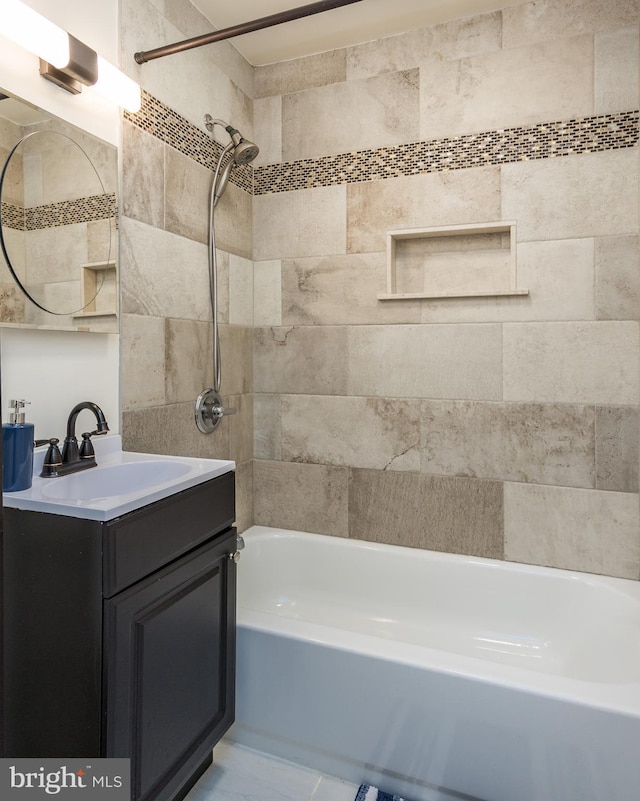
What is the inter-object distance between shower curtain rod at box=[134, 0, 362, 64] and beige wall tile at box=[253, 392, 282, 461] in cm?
147

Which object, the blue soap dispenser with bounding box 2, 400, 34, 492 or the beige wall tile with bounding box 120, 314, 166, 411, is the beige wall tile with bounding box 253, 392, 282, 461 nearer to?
the beige wall tile with bounding box 120, 314, 166, 411

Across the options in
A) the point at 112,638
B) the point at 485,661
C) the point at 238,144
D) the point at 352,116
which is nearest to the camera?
the point at 112,638

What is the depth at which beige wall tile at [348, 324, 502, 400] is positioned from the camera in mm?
2271

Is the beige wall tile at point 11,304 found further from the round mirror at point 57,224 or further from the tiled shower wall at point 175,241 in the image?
the tiled shower wall at point 175,241

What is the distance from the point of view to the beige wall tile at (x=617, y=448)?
6.91 ft

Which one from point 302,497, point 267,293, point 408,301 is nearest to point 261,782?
point 302,497

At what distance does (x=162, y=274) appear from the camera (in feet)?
6.59

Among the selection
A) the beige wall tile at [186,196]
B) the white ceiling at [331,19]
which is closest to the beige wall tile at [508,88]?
the white ceiling at [331,19]

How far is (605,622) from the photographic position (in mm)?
1988

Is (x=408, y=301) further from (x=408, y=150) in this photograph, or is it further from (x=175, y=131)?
(x=175, y=131)

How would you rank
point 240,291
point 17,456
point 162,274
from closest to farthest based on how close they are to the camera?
1. point 17,456
2. point 162,274
3. point 240,291

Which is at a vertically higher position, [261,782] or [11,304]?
[11,304]

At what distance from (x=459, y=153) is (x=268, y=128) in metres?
0.95

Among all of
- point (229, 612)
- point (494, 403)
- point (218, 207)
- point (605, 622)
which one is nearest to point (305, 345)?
point (218, 207)
